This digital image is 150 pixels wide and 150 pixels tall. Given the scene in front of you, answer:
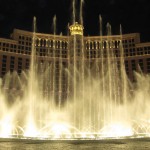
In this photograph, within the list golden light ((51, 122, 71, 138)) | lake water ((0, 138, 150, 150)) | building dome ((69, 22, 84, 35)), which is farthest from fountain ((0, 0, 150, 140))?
lake water ((0, 138, 150, 150))

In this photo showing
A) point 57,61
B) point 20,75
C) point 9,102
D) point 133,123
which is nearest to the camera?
point 133,123

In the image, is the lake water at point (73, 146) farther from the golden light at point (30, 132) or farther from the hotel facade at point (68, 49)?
the hotel facade at point (68, 49)

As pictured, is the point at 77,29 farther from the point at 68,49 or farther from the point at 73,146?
the point at 73,146

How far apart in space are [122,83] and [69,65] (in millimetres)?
19940

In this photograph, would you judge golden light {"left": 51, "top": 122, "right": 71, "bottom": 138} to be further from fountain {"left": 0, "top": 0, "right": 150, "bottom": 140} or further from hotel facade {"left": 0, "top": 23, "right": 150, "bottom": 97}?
hotel facade {"left": 0, "top": 23, "right": 150, "bottom": 97}

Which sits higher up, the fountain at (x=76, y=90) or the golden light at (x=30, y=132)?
the fountain at (x=76, y=90)

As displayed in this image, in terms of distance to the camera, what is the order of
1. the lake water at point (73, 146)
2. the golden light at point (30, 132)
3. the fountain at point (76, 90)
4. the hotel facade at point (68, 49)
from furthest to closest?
the hotel facade at point (68, 49), the fountain at point (76, 90), the golden light at point (30, 132), the lake water at point (73, 146)

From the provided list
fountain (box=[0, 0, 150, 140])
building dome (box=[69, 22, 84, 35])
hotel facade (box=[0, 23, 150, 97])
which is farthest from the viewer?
building dome (box=[69, 22, 84, 35])

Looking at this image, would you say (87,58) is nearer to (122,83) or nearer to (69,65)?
(69,65)

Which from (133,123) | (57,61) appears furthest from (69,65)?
(133,123)

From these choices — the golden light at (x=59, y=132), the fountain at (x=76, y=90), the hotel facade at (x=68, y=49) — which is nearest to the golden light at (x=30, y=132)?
the golden light at (x=59, y=132)

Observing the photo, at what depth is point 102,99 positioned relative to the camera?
65.5 m

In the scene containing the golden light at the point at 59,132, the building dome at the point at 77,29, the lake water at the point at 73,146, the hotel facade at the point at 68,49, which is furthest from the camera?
the building dome at the point at 77,29

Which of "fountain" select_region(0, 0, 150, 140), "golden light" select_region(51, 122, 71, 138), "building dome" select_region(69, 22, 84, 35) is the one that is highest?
"building dome" select_region(69, 22, 84, 35)
